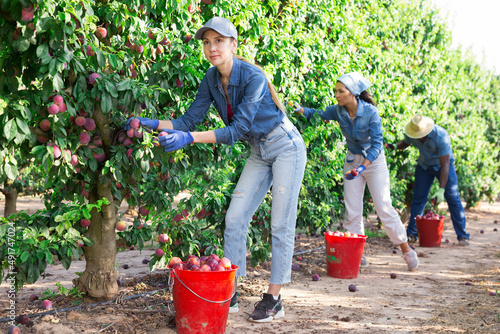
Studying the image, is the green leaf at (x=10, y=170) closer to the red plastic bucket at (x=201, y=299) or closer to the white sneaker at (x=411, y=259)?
the red plastic bucket at (x=201, y=299)

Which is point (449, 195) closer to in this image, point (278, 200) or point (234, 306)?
point (278, 200)

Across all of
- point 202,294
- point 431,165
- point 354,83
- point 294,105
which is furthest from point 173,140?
point 431,165

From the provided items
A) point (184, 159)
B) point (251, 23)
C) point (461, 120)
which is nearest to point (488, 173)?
point (461, 120)

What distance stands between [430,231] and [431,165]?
89cm

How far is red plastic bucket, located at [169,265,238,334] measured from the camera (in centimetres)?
262

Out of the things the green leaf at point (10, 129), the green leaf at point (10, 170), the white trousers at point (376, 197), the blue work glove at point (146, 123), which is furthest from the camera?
the white trousers at point (376, 197)

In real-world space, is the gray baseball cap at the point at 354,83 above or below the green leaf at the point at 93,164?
above

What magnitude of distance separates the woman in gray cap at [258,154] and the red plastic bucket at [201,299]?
1.44 ft

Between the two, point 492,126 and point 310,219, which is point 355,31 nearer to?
point 310,219

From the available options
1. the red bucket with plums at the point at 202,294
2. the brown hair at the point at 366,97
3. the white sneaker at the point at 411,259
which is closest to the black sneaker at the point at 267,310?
the red bucket with plums at the point at 202,294

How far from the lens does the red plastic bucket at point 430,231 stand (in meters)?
6.33

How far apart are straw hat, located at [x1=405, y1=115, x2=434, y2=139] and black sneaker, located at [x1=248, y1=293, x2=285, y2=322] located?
3.65 metres

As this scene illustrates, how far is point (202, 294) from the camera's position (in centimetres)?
263

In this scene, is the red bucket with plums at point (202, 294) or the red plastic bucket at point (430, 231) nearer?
the red bucket with plums at point (202, 294)
